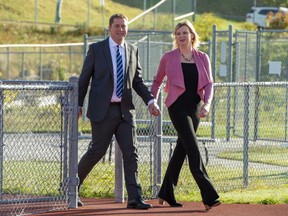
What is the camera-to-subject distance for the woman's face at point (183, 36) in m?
11.5

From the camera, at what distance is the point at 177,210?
11.5 m

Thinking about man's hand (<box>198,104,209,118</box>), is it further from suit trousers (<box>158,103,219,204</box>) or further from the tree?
the tree

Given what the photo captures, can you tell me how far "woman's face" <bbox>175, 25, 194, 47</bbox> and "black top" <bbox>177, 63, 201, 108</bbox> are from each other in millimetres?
249

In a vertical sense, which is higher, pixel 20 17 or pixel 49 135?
pixel 20 17

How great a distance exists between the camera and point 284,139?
19.6m

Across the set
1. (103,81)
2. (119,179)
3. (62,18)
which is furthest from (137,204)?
(62,18)

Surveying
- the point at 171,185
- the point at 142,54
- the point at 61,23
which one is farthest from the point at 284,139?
the point at 61,23

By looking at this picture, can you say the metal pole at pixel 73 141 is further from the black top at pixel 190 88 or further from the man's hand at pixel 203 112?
the man's hand at pixel 203 112

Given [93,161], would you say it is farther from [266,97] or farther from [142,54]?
[142,54]

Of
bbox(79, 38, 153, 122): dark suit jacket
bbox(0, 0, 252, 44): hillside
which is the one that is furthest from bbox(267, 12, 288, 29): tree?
bbox(79, 38, 153, 122): dark suit jacket

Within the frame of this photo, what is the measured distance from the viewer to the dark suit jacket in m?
11.3

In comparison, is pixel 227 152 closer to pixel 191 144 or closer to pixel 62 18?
pixel 191 144

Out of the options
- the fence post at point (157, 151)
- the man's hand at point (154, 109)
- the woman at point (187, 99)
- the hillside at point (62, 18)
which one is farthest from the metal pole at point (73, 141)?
the hillside at point (62, 18)

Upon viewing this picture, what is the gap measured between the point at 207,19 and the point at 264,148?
23.1 m
